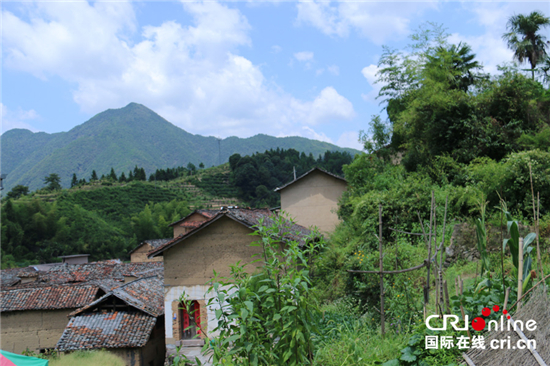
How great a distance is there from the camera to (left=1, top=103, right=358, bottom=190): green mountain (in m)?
140

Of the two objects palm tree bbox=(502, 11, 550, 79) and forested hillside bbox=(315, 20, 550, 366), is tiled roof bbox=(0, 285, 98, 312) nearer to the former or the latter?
forested hillside bbox=(315, 20, 550, 366)

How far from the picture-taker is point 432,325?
4.07 metres

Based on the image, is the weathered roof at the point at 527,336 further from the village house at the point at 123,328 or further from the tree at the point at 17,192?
the tree at the point at 17,192

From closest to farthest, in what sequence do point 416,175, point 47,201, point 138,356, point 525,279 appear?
point 525,279, point 416,175, point 138,356, point 47,201

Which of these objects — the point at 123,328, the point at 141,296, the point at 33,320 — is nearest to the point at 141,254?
the point at 33,320

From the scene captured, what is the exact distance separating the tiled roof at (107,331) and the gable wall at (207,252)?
3.46 m

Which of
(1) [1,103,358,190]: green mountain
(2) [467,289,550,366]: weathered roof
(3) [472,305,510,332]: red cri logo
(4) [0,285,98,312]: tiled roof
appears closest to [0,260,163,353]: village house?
(4) [0,285,98,312]: tiled roof

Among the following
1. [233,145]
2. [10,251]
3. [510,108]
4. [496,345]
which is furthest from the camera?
[233,145]

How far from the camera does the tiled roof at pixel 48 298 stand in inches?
723

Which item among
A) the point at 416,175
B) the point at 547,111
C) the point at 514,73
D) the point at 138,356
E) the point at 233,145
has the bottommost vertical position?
the point at 138,356

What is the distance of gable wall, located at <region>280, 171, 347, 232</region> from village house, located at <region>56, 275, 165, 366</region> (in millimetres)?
10515

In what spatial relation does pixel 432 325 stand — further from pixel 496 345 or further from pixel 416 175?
pixel 416 175

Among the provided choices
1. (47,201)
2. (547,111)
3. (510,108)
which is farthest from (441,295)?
(47,201)

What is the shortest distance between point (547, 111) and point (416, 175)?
4.89 metres
